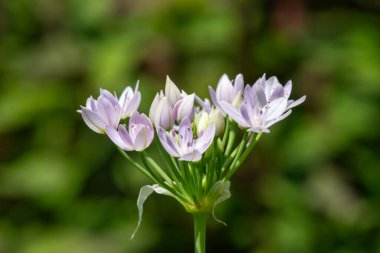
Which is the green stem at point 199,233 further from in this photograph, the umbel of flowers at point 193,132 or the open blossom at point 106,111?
the open blossom at point 106,111

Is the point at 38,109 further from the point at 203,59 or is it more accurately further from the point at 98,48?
the point at 203,59

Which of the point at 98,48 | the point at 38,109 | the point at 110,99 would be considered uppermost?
the point at 98,48

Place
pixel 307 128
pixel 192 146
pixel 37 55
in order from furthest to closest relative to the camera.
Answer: pixel 37 55
pixel 307 128
pixel 192 146

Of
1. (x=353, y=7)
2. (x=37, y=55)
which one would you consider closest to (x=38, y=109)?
(x=37, y=55)

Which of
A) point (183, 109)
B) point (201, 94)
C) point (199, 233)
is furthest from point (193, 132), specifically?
point (201, 94)

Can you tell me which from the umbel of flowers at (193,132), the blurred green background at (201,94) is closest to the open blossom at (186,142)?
the umbel of flowers at (193,132)

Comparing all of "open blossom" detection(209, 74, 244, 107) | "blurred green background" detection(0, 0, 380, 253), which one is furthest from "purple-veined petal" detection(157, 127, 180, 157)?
"blurred green background" detection(0, 0, 380, 253)

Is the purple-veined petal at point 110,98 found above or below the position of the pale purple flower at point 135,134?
above
